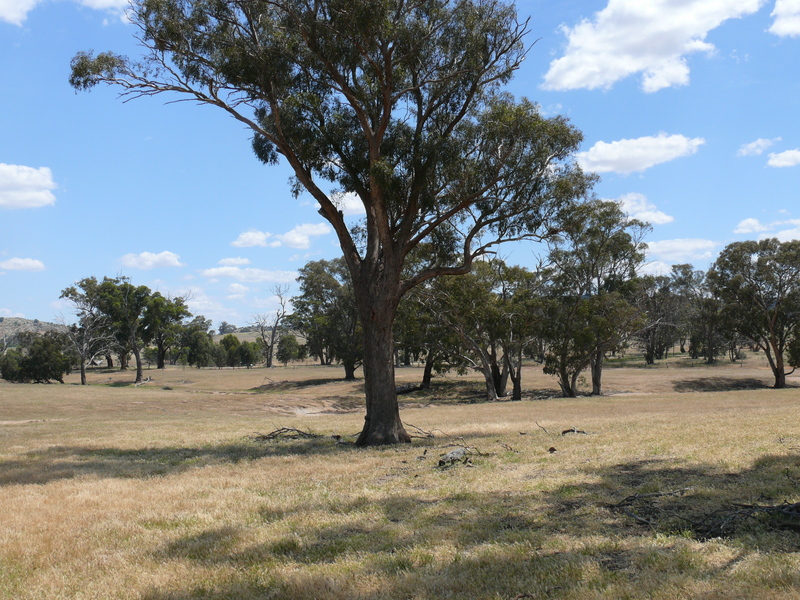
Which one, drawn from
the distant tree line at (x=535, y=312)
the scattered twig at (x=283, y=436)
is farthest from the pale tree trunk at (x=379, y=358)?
the distant tree line at (x=535, y=312)

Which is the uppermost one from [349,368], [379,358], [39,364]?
[379,358]

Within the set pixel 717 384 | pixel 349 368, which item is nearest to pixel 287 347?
pixel 349 368

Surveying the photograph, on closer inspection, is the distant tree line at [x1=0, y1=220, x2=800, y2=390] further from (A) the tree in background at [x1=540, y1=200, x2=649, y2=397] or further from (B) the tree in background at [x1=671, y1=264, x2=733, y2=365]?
(B) the tree in background at [x1=671, y1=264, x2=733, y2=365]

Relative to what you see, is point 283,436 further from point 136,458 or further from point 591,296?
point 591,296

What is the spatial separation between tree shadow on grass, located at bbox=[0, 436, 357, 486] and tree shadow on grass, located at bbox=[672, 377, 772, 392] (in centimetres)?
4582

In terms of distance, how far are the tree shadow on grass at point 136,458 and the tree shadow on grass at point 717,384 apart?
150 ft

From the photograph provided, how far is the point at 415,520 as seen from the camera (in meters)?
6.50

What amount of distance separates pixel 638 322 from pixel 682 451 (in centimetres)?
3255

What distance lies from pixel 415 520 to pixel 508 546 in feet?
4.62

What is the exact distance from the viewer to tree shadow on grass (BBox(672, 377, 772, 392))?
52469 mm

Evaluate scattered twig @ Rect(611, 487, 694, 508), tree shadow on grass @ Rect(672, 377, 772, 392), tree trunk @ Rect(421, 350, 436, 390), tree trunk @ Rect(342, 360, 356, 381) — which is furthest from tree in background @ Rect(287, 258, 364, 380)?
scattered twig @ Rect(611, 487, 694, 508)

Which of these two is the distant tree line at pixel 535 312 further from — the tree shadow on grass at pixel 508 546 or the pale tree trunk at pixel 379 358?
the tree shadow on grass at pixel 508 546

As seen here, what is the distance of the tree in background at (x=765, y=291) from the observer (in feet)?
156

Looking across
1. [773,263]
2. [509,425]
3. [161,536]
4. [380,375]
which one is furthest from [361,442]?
[773,263]
